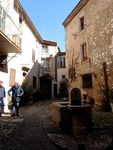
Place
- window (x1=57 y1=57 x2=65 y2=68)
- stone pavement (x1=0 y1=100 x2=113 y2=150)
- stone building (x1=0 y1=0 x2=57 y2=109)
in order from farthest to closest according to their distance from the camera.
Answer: window (x1=57 y1=57 x2=65 y2=68)
stone building (x1=0 y1=0 x2=57 y2=109)
stone pavement (x1=0 y1=100 x2=113 y2=150)

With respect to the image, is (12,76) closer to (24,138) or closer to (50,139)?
(24,138)

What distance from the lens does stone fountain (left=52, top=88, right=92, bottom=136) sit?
6.87 meters

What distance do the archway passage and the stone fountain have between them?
1946cm

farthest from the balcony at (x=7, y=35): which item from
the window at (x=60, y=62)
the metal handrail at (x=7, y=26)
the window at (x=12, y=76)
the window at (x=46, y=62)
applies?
the window at (x=60, y=62)

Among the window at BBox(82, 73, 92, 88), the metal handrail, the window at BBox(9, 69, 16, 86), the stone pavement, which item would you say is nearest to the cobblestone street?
the stone pavement

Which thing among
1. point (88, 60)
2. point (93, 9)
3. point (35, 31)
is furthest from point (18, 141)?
point (35, 31)

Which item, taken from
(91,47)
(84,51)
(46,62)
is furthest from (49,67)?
(91,47)

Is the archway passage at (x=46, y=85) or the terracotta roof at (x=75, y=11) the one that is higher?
the terracotta roof at (x=75, y=11)

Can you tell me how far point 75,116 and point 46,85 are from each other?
21976mm

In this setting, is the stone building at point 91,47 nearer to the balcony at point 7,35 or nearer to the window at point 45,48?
the balcony at point 7,35

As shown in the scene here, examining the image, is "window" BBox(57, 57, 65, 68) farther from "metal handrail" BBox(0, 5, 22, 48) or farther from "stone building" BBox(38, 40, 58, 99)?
"metal handrail" BBox(0, 5, 22, 48)

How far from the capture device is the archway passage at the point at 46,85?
1089 inches

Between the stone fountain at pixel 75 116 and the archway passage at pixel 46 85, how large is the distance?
63.9ft

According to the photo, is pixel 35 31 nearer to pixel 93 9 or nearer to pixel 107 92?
pixel 93 9
